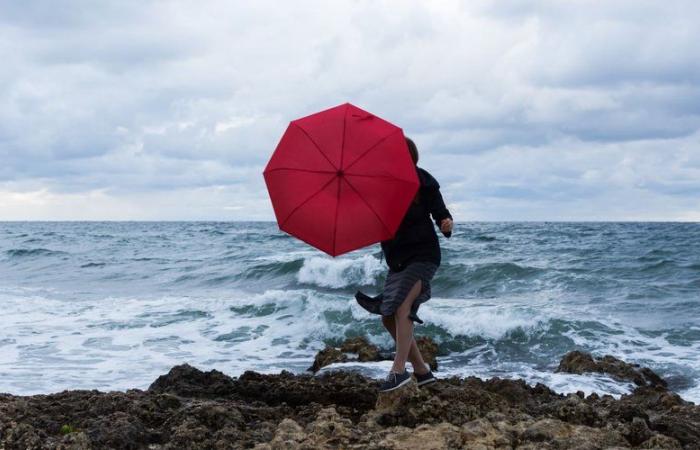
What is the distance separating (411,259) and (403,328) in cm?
47

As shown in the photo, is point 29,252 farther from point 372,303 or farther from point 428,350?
point 372,303

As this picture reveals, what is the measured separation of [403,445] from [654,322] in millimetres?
10029

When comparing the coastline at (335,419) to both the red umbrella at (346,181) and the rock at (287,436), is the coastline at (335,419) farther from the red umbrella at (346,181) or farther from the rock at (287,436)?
the red umbrella at (346,181)

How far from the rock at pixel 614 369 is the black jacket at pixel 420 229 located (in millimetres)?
4429

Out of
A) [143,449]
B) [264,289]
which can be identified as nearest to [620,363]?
[143,449]

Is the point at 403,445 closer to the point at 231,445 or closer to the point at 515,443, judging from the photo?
the point at 515,443

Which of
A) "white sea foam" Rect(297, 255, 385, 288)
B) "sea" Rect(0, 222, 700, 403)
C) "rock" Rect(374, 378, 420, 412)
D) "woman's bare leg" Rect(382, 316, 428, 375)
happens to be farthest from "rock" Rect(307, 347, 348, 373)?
"white sea foam" Rect(297, 255, 385, 288)

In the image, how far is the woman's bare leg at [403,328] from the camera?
4703 millimetres

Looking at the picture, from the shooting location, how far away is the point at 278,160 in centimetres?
446

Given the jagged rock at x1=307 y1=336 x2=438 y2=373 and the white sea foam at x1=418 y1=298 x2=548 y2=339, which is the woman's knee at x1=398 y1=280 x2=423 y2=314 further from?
the white sea foam at x1=418 y1=298 x2=548 y2=339

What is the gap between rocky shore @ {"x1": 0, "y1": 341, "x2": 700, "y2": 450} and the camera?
3912mm

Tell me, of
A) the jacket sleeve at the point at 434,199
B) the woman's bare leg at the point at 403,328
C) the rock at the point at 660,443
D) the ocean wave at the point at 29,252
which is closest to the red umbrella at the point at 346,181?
the jacket sleeve at the point at 434,199

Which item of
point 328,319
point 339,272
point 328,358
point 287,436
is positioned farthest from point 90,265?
point 287,436

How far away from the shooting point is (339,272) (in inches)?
809
